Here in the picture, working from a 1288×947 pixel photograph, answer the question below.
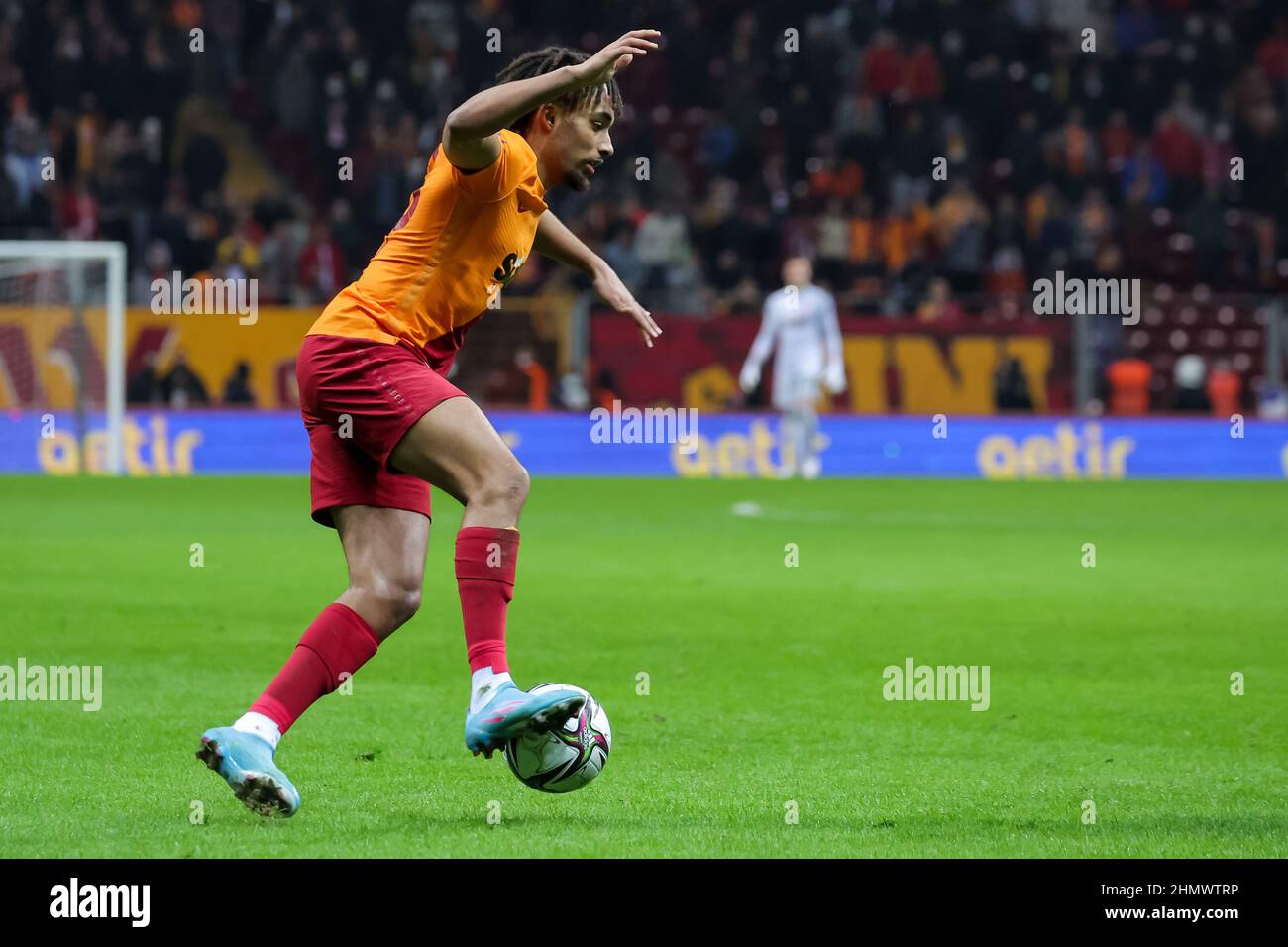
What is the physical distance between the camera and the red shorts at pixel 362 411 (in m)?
5.14

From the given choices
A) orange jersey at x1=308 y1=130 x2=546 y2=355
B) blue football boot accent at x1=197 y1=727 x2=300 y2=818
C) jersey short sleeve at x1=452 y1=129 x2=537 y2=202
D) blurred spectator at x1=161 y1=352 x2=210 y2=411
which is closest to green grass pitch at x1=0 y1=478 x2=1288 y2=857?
blue football boot accent at x1=197 y1=727 x2=300 y2=818

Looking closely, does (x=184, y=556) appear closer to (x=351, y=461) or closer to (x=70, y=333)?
(x=351, y=461)

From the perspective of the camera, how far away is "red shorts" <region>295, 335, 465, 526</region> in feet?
16.9

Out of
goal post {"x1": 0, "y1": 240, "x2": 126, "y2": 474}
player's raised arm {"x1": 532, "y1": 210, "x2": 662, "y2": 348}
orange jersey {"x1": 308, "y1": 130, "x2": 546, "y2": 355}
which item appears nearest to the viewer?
orange jersey {"x1": 308, "y1": 130, "x2": 546, "y2": 355}

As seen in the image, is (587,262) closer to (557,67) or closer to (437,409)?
(557,67)

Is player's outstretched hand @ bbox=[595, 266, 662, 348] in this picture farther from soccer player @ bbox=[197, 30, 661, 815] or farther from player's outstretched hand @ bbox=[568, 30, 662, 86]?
player's outstretched hand @ bbox=[568, 30, 662, 86]

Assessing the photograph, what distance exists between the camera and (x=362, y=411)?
516 centimetres

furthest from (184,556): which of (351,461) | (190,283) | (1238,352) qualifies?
(1238,352)

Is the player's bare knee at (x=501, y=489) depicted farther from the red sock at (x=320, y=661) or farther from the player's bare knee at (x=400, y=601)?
the red sock at (x=320, y=661)

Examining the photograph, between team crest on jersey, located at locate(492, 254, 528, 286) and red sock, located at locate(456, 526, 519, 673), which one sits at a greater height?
team crest on jersey, located at locate(492, 254, 528, 286)

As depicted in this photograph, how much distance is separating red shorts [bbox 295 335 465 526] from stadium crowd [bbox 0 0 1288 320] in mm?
16929

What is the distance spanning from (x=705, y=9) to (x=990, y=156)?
15.2ft

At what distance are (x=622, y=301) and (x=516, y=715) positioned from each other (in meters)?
1.68

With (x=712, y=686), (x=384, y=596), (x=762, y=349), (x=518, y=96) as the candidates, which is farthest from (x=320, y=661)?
(x=762, y=349)
